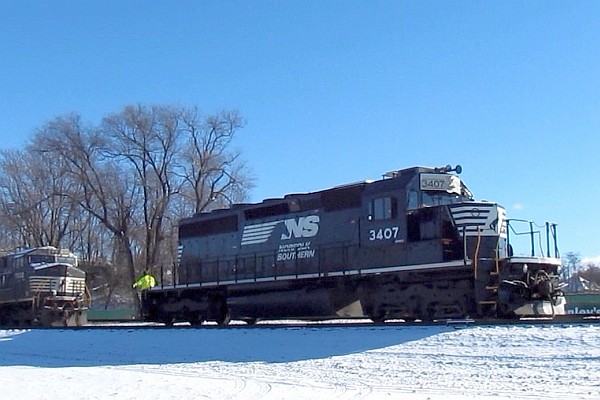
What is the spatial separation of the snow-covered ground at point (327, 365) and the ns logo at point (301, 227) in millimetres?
4391

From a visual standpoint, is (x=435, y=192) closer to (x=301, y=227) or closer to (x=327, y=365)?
(x=301, y=227)

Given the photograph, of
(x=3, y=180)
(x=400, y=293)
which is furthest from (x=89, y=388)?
(x=3, y=180)

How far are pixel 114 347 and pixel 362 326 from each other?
5.46 m

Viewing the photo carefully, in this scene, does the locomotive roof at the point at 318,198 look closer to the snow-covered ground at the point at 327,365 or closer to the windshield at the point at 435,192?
the windshield at the point at 435,192

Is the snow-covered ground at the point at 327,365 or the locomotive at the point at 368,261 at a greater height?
the locomotive at the point at 368,261

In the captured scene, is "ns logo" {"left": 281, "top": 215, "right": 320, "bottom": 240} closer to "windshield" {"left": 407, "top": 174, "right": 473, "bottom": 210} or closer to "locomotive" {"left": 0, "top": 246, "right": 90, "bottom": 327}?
"windshield" {"left": 407, "top": 174, "right": 473, "bottom": 210}

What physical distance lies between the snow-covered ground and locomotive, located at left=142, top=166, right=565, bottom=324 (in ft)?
7.27

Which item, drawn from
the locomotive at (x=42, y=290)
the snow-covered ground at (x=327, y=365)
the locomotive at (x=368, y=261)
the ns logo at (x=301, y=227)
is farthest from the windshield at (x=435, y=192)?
the locomotive at (x=42, y=290)

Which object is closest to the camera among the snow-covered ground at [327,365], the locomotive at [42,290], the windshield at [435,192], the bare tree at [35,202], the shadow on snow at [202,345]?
the snow-covered ground at [327,365]

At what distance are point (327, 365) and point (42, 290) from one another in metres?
19.8

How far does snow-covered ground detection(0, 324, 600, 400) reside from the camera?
32.7 feet

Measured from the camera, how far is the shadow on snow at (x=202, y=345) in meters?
14.1

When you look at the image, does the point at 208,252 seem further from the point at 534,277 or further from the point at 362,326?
the point at 534,277

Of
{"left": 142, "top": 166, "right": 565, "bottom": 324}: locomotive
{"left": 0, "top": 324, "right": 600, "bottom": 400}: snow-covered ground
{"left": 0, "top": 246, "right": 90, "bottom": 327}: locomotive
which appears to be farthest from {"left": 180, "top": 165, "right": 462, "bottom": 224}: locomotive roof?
{"left": 0, "top": 246, "right": 90, "bottom": 327}: locomotive
